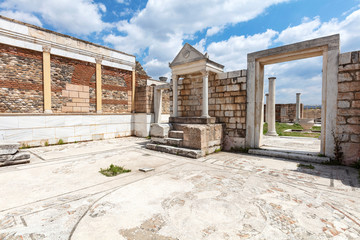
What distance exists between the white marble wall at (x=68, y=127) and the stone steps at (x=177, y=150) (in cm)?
430

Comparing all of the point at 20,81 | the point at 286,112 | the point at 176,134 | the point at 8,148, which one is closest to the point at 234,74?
the point at 176,134

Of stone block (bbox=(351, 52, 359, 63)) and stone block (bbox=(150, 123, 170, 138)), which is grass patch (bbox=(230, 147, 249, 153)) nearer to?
stone block (bbox=(150, 123, 170, 138))

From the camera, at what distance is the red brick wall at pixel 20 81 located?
23.7ft

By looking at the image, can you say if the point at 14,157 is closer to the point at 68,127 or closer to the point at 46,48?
the point at 68,127

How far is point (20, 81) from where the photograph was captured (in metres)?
7.58

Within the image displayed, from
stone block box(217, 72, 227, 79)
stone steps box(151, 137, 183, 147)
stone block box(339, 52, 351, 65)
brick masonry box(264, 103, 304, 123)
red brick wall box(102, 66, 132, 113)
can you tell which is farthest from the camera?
brick masonry box(264, 103, 304, 123)

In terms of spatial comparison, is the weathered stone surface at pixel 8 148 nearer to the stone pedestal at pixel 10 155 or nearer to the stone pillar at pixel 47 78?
the stone pedestal at pixel 10 155

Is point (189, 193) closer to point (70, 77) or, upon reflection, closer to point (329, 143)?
point (329, 143)

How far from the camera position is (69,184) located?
3496 millimetres

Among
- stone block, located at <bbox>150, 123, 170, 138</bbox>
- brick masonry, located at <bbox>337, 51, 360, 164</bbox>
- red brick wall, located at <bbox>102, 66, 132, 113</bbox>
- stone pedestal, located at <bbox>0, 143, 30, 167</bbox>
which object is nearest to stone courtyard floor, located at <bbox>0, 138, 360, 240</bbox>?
stone pedestal, located at <bbox>0, 143, 30, 167</bbox>

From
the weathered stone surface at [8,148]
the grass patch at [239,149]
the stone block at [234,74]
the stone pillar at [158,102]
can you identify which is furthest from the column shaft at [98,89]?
the grass patch at [239,149]

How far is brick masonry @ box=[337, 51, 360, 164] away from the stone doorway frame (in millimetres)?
127

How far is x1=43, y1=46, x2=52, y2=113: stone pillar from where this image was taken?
8.16 metres

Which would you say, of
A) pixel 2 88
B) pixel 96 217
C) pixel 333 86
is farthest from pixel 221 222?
pixel 2 88
